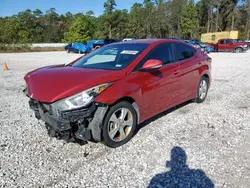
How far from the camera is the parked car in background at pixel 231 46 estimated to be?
26.5m

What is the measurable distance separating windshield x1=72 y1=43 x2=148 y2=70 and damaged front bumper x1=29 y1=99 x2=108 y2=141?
3.01ft

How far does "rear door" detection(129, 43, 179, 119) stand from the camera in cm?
391

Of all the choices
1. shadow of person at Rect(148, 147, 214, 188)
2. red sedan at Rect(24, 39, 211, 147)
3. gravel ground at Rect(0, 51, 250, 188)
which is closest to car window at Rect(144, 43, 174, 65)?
red sedan at Rect(24, 39, 211, 147)

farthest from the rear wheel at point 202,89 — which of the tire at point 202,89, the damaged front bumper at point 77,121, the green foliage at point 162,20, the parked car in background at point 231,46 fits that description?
the green foliage at point 162,20

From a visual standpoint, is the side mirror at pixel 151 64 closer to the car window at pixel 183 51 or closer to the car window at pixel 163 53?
the car window at pixel 163 53

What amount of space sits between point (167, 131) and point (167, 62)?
1.29m

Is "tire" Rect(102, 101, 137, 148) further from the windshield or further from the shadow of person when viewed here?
the shadow of person

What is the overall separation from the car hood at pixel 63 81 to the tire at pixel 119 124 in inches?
17.4

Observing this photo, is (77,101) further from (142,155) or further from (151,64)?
(151,64)

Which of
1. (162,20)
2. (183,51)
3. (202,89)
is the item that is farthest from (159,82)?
(162,20)

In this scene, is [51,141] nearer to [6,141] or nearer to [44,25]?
[6,141]

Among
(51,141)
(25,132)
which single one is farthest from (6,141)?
(51,141)

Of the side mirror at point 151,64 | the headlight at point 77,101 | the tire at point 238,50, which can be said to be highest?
the side mirror at point 151,64

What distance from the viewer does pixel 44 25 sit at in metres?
89.0
